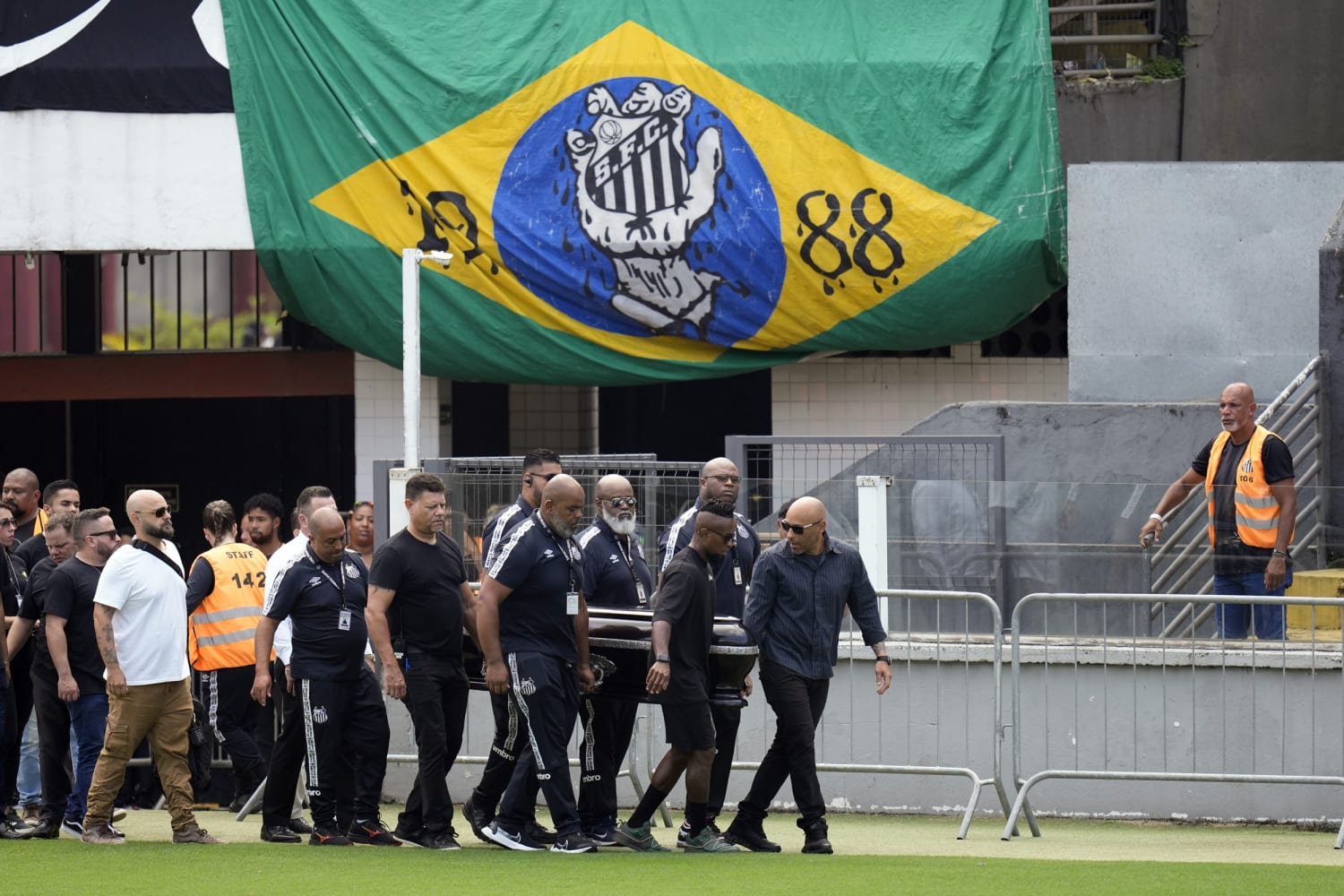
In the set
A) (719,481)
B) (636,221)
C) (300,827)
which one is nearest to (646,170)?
(636,221)

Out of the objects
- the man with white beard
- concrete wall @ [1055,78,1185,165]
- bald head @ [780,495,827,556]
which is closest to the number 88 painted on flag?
concrete wall @ [1055,78,1185,165]

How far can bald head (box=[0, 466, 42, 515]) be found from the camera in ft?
38.9

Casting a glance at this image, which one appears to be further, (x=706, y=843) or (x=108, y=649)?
(x=706, y=843)

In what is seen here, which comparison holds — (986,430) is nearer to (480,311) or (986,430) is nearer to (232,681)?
(480,311)

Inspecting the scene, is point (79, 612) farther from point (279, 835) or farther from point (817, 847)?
point (817, 847)

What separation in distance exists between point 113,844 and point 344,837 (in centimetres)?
113

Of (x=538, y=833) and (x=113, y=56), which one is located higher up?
(x=113, y=56)

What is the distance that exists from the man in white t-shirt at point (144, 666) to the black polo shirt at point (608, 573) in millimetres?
2012

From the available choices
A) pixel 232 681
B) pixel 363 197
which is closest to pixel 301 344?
pixel 363 197

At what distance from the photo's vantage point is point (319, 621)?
372 inches

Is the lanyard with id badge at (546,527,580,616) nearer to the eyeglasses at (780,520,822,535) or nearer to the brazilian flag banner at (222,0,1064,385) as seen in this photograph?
the eyeglasses at (780,520,822,535)

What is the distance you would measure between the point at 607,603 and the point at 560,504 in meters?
0.85

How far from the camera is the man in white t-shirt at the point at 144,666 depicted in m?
9.30

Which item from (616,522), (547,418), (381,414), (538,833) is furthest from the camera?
(547,418)
